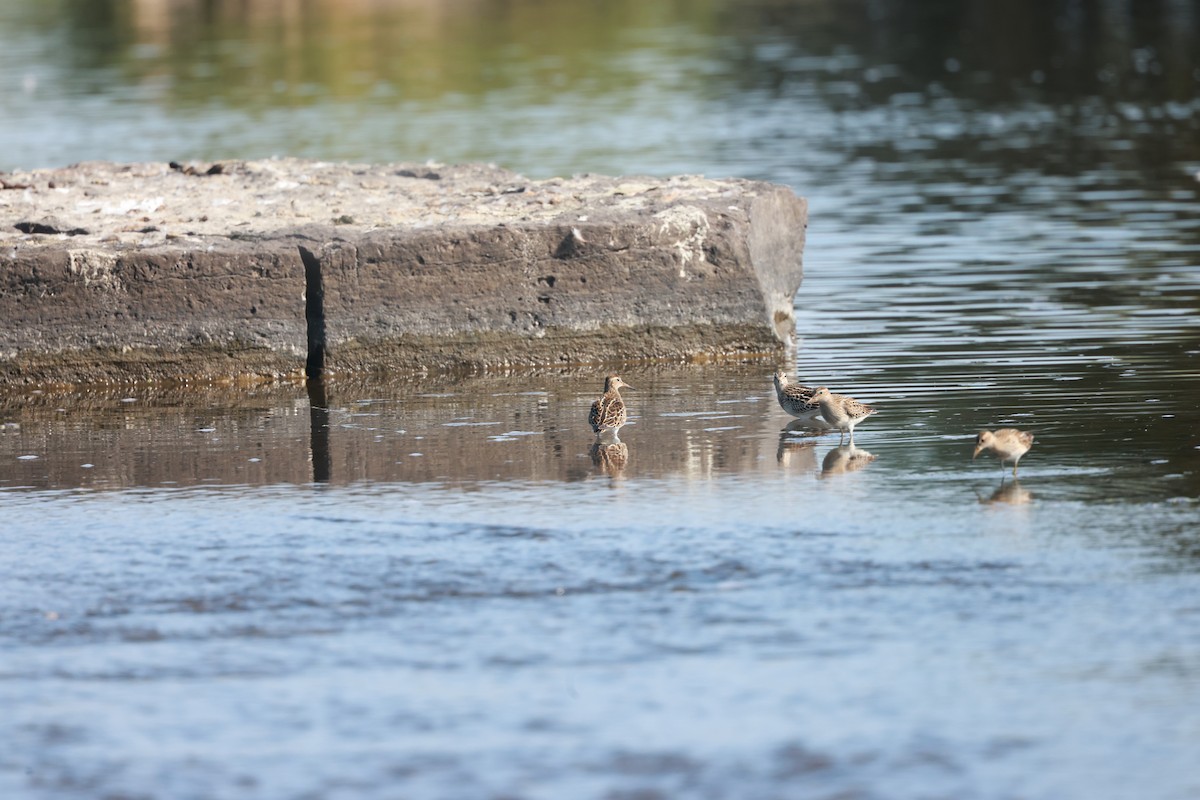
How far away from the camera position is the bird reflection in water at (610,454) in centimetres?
833

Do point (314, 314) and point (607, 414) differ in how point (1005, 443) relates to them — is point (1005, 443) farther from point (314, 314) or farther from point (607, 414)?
point (314, 314)

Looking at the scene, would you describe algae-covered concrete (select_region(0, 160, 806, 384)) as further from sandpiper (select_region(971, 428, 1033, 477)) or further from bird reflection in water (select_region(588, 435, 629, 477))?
sandpiper (select_region(971, 428, 1033, 477))

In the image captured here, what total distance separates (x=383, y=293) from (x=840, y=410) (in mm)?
3373

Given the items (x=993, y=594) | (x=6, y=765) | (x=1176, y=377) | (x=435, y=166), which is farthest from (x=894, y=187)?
(x=6, y=765)

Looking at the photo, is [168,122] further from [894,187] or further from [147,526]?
[147,526]

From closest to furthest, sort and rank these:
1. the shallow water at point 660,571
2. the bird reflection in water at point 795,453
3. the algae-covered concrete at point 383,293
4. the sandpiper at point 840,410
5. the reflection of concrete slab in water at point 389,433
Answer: the shallow water at point 660,571 < the bird reflection in water at point 795,453 < the reflection of concrete slab in water at point 389,433 < the sandpiper at point 840,410 < the algae-covered concrete at point 383,293

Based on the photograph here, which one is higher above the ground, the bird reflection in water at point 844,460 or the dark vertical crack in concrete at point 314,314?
the dark vertical crack in concrete at point 314,314

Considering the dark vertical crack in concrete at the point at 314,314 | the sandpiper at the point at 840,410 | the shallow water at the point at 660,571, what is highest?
the dark vertical crack in concrete at the point at 314,314

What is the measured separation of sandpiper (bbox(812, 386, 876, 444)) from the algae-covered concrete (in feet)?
7.94

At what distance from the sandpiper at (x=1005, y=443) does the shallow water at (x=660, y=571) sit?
14 cm

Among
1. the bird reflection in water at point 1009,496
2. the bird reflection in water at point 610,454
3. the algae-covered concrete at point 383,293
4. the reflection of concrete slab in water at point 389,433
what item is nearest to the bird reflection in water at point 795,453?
the reflection of concrete slab in water at point 389,433

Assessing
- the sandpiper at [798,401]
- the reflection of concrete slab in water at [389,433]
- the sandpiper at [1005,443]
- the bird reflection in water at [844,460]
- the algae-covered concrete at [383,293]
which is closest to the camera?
the sandpiper at [1005,443]

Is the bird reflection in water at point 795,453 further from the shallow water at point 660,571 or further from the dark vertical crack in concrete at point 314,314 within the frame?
the dark vertical crack in concrete at point 314,314

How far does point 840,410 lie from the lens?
8.70 metres
